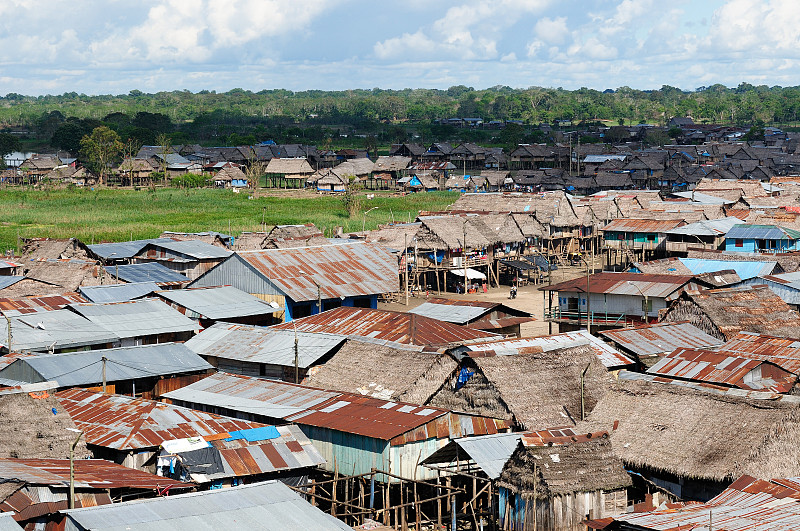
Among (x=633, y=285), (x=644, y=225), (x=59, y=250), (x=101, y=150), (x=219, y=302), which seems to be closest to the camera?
(x=219, y=302)

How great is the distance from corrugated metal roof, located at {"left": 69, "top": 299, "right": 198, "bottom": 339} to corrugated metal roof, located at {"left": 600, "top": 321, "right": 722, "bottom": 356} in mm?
10979

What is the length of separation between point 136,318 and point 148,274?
30.8 ft

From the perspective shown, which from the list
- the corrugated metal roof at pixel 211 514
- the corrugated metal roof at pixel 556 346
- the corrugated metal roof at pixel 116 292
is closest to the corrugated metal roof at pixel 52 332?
the corrugated metal roof at pixel 116 292

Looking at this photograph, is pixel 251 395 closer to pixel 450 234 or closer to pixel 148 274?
pixel 148 274

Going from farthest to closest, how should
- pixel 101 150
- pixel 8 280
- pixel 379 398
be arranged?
pixel 101 150 → pixel 8 280 → pixel 379 398

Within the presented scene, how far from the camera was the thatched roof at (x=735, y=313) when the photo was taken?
25.1 m

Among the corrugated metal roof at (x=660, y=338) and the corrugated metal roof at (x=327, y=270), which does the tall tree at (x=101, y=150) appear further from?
the corrugated metal roof at (x=660, y=338)

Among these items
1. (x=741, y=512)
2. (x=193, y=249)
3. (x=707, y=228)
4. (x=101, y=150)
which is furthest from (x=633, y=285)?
(x=101, y=150)

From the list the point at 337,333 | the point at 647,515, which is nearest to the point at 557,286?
the point at 337,333

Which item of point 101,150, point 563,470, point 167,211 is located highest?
point 101,150

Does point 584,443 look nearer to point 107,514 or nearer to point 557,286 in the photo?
point 107,514

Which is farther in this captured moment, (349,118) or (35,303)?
(349,118)

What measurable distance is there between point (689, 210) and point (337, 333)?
1198 inches

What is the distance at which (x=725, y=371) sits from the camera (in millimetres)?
20359
